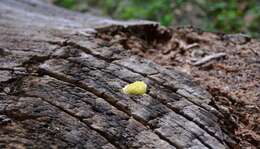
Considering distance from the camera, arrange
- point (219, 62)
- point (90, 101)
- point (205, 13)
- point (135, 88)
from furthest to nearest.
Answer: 1. point (205, 13)
2. point (219, 62)
3. point (135, 88)
4. point (90, 101)

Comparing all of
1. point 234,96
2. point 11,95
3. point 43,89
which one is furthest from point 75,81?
point 234,96

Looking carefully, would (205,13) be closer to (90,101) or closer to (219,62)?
(219,62)

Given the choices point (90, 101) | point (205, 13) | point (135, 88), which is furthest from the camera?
point (205, 13)

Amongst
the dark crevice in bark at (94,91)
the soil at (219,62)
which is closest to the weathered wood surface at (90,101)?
the dark crevice in bark at (94,91)

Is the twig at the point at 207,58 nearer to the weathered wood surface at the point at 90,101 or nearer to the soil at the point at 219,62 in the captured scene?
the soil at the point at 219,62

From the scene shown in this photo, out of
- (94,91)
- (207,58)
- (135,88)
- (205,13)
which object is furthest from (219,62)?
(205,13)

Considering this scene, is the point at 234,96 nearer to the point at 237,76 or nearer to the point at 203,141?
the point at 237,76
